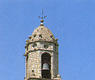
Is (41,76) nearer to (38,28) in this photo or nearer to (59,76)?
(59,76)

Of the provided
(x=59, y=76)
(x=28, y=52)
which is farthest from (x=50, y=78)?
(x=28, y=52)

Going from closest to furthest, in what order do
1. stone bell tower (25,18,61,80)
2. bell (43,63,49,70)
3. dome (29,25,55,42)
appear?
1. stone bell tower (25,18,61,80)
2. bell (43,63,49,70)
3. dome (29,25,55,42)

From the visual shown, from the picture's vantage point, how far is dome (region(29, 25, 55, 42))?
178ft

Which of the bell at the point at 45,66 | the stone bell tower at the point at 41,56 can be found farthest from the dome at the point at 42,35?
the bell at the point at 45,66

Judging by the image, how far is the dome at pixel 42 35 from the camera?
5425cm

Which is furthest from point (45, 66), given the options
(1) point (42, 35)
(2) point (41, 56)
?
(1) point (42, 35)

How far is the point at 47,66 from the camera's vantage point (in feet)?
173

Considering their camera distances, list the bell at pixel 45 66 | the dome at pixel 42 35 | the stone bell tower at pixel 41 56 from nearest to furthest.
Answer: the stone bell tower at pixel 41 56 < the bell at pixel 45 66 < the dome at pixel 42 35

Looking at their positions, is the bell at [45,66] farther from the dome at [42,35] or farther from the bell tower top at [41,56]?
the dome at [42,35]

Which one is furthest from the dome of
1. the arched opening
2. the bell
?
the bell

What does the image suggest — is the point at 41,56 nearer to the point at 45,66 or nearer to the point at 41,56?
the point at 41,56

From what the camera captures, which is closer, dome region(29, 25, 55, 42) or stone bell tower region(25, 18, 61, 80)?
stone bell tower region(25, 18, 61, 80)

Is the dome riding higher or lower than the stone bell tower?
higher

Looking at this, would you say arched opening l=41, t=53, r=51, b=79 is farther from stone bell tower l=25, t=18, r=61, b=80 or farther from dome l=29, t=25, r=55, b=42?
dome l=29, t=25, r=55, b=42
